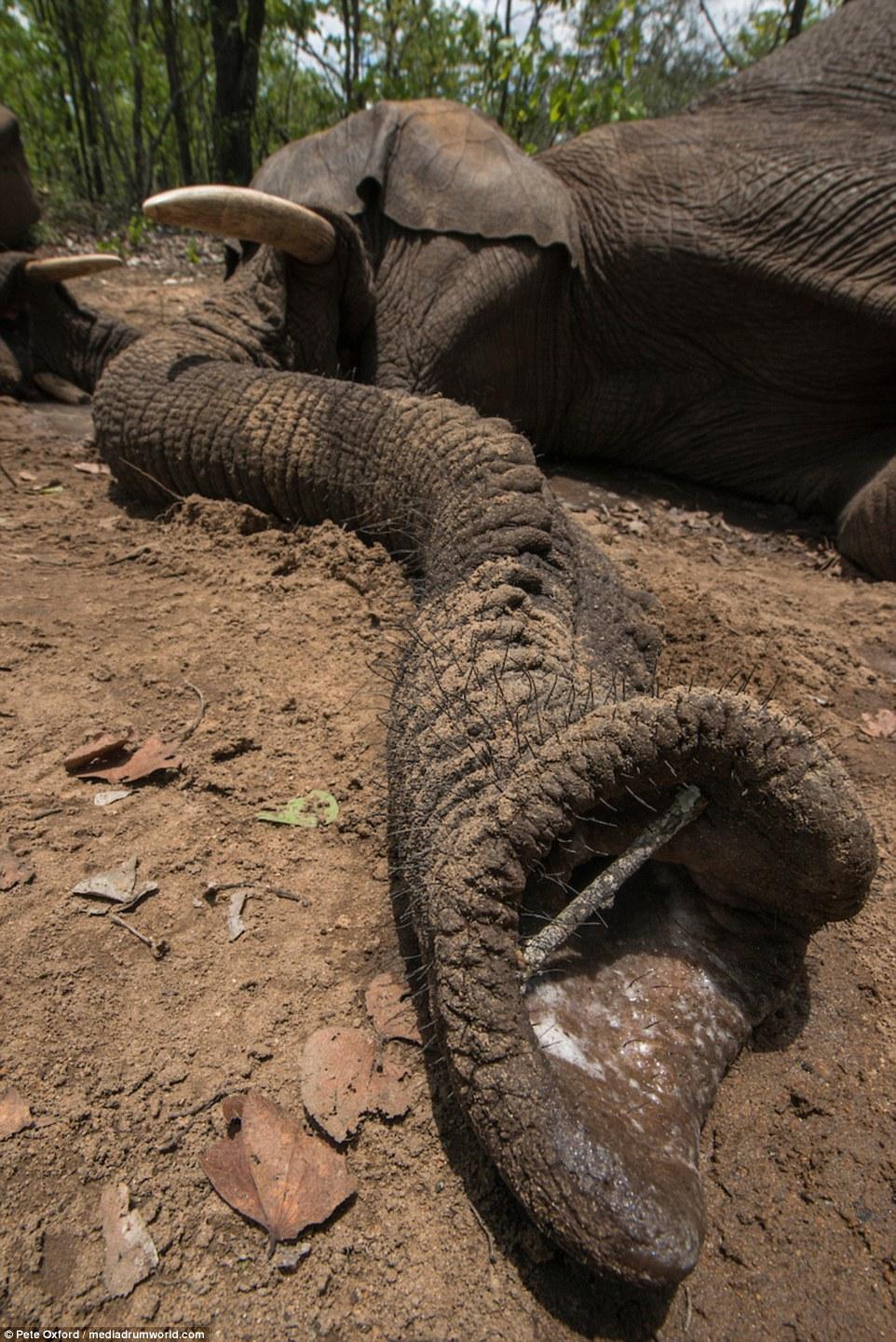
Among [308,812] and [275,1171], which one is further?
[308,812]

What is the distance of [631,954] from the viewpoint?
1.49 meters

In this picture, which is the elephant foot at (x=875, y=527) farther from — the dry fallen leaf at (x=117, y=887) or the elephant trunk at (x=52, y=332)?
the elephant trunk at (x=52, y=332)

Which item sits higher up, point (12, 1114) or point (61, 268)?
point (61, 268)

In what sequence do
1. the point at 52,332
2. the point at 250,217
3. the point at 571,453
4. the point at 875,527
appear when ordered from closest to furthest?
1. the point at 250,217
2. the point at 875,527
3. the point at 571,453
4. the point at 52,332

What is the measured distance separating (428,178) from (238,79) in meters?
7.45

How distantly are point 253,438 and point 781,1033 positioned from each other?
248 cm

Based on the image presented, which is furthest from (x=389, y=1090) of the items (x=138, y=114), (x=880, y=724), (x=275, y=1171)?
(x=138, y=114)

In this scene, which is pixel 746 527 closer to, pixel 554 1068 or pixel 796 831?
pixel 796 831

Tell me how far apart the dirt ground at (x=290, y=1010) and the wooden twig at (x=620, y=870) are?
39 centimetres

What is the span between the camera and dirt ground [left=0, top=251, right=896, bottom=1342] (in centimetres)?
126

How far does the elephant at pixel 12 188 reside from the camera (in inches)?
246

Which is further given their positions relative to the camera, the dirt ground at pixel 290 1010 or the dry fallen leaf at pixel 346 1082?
the dry fallen leaf at pixel 346 1082

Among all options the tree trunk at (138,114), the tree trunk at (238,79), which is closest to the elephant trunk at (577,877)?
the tree trunk at (238,79)

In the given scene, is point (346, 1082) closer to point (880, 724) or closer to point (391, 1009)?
point (391, 1009)
